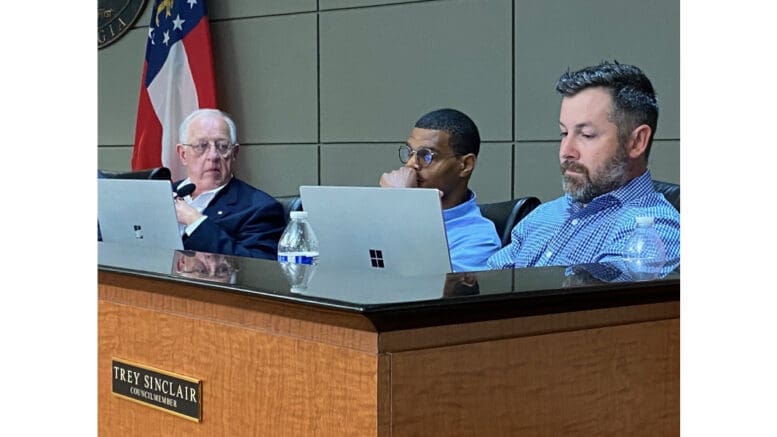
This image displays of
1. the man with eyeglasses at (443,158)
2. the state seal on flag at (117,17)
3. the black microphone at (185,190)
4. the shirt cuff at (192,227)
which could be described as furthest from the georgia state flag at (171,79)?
the man with eyeglasses at (443,158)

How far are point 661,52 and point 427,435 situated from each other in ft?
9.08

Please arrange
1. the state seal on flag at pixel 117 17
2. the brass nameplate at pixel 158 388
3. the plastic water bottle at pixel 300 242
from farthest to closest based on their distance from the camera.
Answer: the state seal on flag at pixel 117 17 → the plastic water bottle at pixel 300 242 → the brass nameplate at pixel 158 388

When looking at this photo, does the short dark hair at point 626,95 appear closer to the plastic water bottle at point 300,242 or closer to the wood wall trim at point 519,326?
the plastic water bottle at point 300,242

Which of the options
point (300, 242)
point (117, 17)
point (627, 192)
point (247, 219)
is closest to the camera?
point (300, 242)

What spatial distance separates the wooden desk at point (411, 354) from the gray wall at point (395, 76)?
227 cm

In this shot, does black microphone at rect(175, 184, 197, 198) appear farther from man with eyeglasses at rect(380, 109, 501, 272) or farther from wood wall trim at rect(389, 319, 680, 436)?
wood wall trim at rect(389, 319, 680, 436)

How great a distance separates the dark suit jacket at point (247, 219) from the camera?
3.51 m

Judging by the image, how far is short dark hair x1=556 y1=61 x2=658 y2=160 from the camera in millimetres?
2549

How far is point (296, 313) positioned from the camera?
1315 mm

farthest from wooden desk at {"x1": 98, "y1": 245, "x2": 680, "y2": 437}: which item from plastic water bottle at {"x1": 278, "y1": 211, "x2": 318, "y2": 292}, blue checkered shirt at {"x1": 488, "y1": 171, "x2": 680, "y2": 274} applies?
blue checkered shirt at {"x1": 488, "y1": 171, "x2": 680, "y2": 274}

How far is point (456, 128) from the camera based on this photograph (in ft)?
10.7

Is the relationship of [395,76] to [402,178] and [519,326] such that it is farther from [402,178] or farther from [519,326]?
[519,326]

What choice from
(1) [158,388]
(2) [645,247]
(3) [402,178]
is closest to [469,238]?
(3) [402,178]

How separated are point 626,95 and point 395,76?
2104 mm
